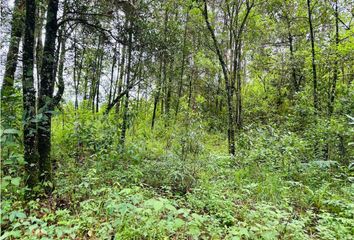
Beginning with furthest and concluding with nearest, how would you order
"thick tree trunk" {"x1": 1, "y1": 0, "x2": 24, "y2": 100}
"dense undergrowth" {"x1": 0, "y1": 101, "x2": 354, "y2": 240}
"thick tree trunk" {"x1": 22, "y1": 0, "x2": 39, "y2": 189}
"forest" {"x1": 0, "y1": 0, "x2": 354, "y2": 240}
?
1. "thick tree trunk" {"x1": 1, "y1": 0, "x2": 24, "y2": 100}
2. "thick tree trunk" {"x1": 22, "y1": 0, "x2": 39, "y2": 189}
3. "forest" {"x1": 0, "y1": 0, "x2": 354, "y2": 240}
4. "dense undergrowth" {"x1": 0, "y1": 101, "x2": 354, "y2": 240}

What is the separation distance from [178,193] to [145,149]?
8.40 ft

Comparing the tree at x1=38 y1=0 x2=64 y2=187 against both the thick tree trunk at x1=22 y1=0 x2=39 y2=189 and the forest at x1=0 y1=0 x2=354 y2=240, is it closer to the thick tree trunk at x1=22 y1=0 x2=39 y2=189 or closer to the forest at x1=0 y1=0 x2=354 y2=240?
A: the forest at x1=0 y1=0 x2=354 y2=240

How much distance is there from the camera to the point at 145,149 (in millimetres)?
6352

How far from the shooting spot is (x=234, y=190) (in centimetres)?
421

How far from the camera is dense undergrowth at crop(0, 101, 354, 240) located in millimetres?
2547

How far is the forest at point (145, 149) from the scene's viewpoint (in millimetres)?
2738

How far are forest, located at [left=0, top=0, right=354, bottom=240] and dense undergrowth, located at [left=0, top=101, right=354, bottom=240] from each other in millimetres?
23

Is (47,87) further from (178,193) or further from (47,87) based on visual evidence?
(178,193)

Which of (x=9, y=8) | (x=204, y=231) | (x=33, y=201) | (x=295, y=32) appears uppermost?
(x=295, y=32)

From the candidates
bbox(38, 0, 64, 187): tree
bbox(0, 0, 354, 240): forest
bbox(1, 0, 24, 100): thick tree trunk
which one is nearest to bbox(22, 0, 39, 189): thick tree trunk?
bbox(0, 0, 354, 240): forest

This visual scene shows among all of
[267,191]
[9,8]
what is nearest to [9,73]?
[9,8]

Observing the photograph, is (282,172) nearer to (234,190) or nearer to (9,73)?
(234,190)

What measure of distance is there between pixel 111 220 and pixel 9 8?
532 cm

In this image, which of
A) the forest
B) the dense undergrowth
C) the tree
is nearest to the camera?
the dense undergrowth
